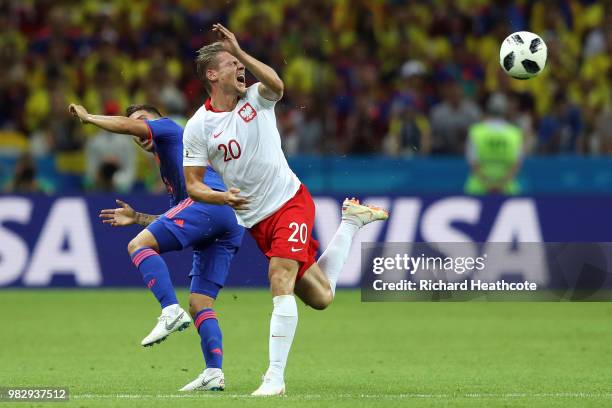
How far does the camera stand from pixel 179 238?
898cm

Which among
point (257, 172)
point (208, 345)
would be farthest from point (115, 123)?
point (208, 345)

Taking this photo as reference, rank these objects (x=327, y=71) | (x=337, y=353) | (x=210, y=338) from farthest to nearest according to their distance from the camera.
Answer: (x=327, y=71)
(x=337, y=353)
(x=210, y=338)

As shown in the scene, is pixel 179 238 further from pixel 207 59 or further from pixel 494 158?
pixel 494 158

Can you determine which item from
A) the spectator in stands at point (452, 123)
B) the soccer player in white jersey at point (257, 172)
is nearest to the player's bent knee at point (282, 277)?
the soccer player in white jersey at point (257, 172)

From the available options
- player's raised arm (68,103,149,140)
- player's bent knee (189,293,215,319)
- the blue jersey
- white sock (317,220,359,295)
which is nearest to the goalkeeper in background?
white sock (317,220,359,295)

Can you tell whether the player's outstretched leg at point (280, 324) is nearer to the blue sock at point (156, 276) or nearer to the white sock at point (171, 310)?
the white sock at point (171, 310)

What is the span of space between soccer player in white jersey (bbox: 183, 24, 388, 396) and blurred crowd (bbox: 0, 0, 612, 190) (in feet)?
31.0

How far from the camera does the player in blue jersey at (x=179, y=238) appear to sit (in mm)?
8812

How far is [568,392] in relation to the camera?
8672 mm

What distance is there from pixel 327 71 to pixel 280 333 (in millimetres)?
12291

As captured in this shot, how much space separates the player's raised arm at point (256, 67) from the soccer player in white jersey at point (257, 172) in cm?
2

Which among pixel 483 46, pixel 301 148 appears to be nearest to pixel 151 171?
pixel 301 148

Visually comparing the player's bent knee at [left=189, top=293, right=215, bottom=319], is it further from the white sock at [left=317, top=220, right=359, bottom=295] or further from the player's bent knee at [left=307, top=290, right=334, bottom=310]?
the white sock at [left=317, top=220, right=359, bottom=295]

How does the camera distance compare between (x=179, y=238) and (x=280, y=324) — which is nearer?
(x=280, y=324)
